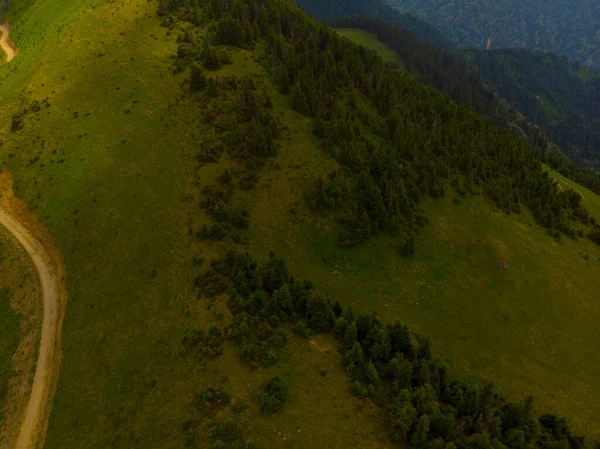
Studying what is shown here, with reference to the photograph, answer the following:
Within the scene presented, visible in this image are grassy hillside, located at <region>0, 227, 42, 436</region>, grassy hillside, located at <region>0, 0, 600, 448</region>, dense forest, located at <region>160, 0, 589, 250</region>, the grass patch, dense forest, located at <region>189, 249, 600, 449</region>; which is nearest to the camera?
dense forest, located at <region>189, 249, 600, 449</region>

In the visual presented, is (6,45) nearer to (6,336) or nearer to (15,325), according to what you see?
(15,325)

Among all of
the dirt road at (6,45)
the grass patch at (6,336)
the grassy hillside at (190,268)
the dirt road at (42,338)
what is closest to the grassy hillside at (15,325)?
the grass patch at (6,336)

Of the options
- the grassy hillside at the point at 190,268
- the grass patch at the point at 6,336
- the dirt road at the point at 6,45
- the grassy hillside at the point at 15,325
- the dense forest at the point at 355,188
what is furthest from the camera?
the dirt road at the point at 6,45

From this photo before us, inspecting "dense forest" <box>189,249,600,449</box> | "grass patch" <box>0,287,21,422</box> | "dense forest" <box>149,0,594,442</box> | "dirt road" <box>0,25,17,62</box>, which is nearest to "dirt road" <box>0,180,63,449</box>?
"grass patch" <box>0,287,21,422</box>

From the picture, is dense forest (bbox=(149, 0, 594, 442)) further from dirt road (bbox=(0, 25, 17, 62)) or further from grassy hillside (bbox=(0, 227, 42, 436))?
dirt road (bbox=(0, 25, 17, 62))

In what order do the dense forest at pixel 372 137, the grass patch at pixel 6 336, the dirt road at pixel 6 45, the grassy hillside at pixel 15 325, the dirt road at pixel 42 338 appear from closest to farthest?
the dirt road at pixel 42 338 < the grassy hillside at pixel 15 325 < the grass patch at pixel 6 336 < the dense forest at pixel 372 137 < the dirt road at pixel 6 45

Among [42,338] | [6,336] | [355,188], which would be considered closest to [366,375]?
[355,188]

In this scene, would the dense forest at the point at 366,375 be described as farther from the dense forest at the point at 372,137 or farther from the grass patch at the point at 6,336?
the grass patch at the point at 6,336
